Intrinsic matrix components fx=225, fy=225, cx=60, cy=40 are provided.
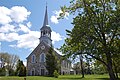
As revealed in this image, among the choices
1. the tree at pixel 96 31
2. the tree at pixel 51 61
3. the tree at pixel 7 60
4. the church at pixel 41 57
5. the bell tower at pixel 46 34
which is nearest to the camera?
the tree at pixel 96 31

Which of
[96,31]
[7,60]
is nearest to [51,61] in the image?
[96,31]

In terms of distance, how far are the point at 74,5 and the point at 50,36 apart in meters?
55.7

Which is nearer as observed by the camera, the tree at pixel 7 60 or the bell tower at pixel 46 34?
the bell tower at pixel 46 34

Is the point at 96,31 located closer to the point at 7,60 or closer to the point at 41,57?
the point at 41,57

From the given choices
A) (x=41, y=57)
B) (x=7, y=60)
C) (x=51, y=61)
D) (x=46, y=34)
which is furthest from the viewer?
(x=7, y=60)

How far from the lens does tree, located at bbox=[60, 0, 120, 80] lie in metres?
22.7

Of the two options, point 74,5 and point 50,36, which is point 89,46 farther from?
point 50,36

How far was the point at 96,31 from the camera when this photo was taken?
23.5 meters

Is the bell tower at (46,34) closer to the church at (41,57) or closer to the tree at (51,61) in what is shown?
the church at (41,57)

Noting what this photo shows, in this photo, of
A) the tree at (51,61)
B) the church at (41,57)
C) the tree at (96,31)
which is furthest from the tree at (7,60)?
the tree at (96,31)

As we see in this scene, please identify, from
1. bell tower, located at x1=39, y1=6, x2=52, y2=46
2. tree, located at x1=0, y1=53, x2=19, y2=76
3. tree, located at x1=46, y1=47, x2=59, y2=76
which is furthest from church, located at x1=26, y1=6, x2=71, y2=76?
tree, located at x1=0, y1=53, x2=19, y2=76

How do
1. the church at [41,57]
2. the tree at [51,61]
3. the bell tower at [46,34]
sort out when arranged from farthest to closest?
the bell tower at [46,34]
the church at [41,57]
the tree at [51,61]

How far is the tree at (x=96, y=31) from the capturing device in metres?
22.7

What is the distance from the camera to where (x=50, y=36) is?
7975cm
